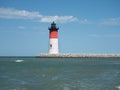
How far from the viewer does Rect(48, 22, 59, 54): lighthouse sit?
222ft

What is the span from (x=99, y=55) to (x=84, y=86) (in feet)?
200

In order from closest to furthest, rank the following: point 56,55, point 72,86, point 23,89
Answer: point 23,89, point 72,86, point 56,55

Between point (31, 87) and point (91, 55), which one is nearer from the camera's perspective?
point (31, 87)

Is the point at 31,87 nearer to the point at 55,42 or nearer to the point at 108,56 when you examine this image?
the point at 55,42

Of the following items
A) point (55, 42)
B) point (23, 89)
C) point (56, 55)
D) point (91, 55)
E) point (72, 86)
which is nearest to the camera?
point (23, 89)

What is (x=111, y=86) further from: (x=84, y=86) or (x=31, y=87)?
(x=31, y=87)

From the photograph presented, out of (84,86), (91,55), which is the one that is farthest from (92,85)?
(91,55)

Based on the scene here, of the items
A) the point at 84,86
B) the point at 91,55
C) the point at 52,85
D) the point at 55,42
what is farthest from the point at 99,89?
the point at 91,55

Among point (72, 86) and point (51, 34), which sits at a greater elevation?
point (51, 34)

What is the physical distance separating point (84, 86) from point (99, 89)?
1.66 metres

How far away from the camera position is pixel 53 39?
67.9 m

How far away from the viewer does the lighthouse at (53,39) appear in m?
67.8

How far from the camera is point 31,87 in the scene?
21.8m

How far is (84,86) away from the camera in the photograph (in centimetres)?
2269
